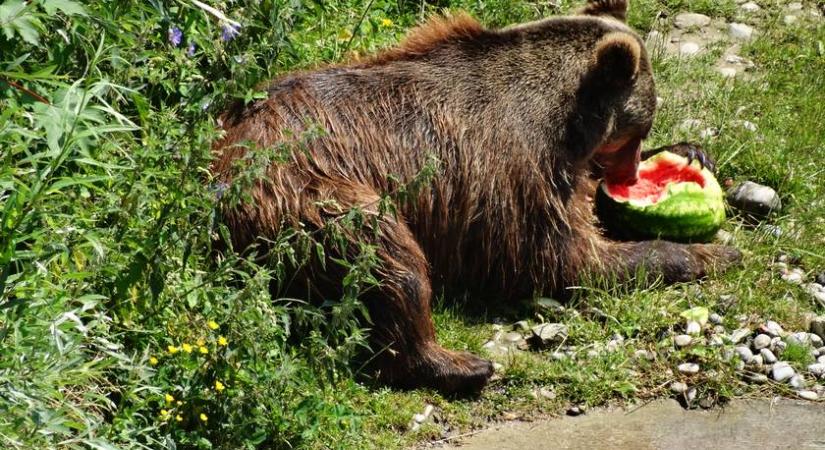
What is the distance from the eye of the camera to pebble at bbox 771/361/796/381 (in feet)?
22.2

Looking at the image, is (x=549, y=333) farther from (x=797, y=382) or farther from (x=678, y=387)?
(x=797, y=382)

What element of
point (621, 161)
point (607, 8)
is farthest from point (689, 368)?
point (607, 8)

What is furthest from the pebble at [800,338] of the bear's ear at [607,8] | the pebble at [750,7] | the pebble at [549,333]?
the pebble at [750,7]

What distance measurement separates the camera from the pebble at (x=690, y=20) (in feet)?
33.2

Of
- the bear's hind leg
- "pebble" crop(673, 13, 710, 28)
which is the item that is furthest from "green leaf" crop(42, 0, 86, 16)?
"pebble" crop(673, 13, 710, 28)

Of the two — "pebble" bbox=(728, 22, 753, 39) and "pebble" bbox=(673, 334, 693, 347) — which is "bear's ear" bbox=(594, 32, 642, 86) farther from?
"pebble" bbox=(728, 22, 753, 39)

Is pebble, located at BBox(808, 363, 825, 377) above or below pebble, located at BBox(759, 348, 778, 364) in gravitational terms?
below

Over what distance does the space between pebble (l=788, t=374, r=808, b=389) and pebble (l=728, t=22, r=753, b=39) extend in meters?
3.95

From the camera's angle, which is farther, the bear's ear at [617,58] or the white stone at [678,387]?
the bear's ear at [617,58]

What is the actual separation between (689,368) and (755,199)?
1736 mm

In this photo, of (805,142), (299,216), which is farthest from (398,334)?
(805,142)

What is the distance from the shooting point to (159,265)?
Answer: 5156 millimetres

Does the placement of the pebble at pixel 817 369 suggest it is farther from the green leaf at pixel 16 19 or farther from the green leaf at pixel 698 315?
the green leaf at pixel 16 19

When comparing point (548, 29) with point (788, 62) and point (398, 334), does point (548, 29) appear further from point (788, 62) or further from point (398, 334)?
point (788, 62)
